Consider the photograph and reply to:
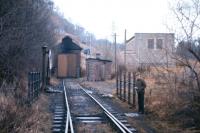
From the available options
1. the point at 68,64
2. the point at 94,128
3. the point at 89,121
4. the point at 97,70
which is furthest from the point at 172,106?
the point at 68,64

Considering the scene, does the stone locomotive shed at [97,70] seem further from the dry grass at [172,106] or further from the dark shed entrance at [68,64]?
the dry grass at [172,106]

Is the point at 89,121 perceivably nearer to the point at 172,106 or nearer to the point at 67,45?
the point at 172,106

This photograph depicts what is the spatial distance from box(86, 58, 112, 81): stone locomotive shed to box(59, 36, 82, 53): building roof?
→ 12.6 metres

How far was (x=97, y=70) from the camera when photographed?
54125mm

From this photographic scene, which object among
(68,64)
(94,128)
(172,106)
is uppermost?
(68,64)

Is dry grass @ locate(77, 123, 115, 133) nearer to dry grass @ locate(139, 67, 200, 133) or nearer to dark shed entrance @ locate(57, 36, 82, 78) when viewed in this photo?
dry grass @ locate(139, 67, 200, 133)

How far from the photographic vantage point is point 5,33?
16.7 meters

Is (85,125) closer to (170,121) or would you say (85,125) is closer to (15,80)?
(170,121)

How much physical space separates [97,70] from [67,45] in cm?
1590

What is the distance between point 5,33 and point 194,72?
769 centimetres

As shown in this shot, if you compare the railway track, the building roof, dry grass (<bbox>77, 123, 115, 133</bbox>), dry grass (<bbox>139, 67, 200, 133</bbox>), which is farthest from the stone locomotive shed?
dry grass (<bbox>77, 123, 115, 133</bbox>)

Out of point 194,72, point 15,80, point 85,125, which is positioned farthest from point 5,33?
point 194,72

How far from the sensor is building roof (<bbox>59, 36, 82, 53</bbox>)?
222 ft

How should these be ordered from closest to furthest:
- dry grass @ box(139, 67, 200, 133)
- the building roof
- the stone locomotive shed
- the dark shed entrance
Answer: dry grass @ box(139, 67, 200, 133) → the stone locomotive shed → the dark shed entrance → the building roof
